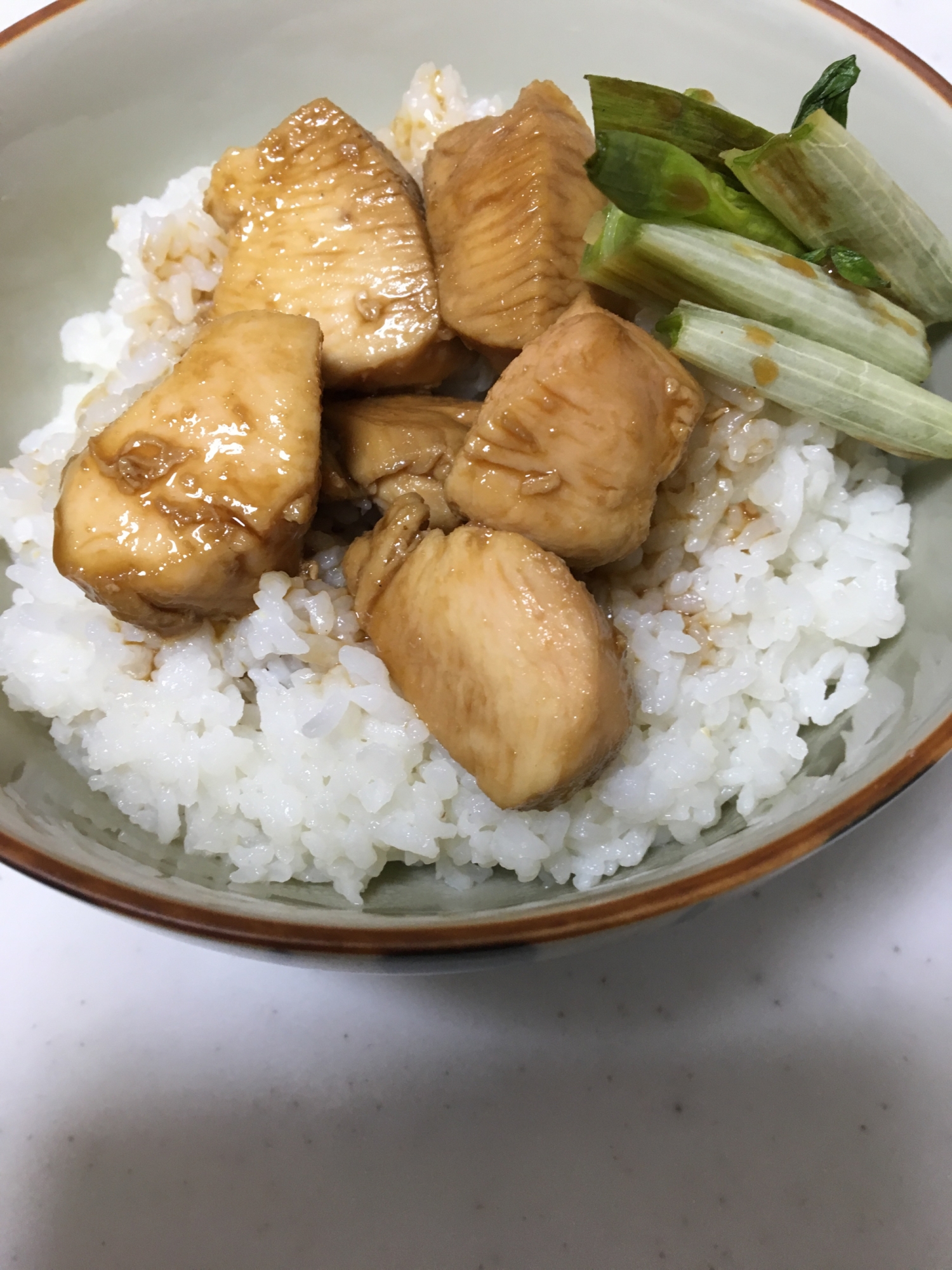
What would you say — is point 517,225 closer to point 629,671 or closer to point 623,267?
point 623,267

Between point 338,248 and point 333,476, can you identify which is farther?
point 338,248

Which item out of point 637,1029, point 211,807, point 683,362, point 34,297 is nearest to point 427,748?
point 211,807

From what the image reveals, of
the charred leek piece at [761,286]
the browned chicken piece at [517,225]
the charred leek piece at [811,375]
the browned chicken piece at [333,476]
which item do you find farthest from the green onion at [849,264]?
the browned chicken piece at [333,476]

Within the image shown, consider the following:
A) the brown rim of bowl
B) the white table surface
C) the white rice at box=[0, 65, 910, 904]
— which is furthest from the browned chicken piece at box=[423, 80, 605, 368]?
the white table surface

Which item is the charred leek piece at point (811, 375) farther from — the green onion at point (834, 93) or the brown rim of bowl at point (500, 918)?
the brown rim of bowl at point (500, 918)

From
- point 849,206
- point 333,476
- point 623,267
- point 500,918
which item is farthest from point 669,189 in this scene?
point 500,918

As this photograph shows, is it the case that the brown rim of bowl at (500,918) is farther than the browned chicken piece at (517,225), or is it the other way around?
the browned chicken piece at (517,225)

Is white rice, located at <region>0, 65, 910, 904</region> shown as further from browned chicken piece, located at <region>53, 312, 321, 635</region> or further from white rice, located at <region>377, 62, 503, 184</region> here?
white rice, located at <region>377, 62, 503, 184</region>
